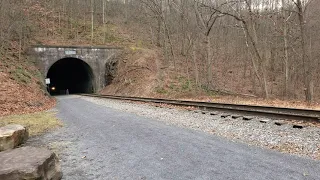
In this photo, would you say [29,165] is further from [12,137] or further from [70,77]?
[70,77]

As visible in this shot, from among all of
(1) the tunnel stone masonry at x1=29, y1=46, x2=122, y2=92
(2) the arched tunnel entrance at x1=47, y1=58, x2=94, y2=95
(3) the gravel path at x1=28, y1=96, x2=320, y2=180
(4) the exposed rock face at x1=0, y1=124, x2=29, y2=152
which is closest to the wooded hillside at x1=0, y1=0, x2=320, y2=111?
(1) the tunnel stone masonry at x1=29, y1=46, x2=122, y2=92

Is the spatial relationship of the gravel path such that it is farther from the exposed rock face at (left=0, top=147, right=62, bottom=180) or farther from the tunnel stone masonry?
the tunnel stone masonry

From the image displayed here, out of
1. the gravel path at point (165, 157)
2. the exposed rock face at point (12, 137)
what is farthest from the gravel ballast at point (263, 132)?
the exposed rock face at point (12, 137)

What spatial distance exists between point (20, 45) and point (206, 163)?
34193 mm

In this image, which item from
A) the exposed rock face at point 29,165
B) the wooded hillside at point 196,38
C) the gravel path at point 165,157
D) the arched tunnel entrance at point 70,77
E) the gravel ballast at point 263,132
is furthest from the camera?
the arched tunnel entrance at point 70,77

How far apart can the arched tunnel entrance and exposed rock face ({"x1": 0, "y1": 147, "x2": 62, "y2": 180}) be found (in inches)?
1365

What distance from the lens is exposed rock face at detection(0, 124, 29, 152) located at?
634cm

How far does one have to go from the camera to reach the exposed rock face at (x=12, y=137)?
6340 millimetres

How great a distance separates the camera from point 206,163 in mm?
5355

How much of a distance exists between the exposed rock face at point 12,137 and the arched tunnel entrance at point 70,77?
105 ft

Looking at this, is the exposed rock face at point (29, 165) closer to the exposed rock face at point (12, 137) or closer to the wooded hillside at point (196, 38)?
the exposed rock face at point (12, 137)

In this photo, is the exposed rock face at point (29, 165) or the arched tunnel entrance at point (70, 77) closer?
the exposed rock face at point (29, 165)

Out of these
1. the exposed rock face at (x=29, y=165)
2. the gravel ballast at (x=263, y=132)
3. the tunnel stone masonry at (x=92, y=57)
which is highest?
the tunnel stone masonry at (x=92, y=57)

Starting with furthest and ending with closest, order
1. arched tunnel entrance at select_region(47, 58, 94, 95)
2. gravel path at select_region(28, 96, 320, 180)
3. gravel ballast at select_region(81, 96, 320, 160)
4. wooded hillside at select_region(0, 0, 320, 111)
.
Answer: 1. arched tunnel entrance at select_region(47, 58, 94, 95)
2. wooded hillside at select_region(0, 0, 320, 111)
3. gravel ballast at select_region(81, 96, 320, 160)
4. gravel path at select_region(28, 96, 320, 180)
